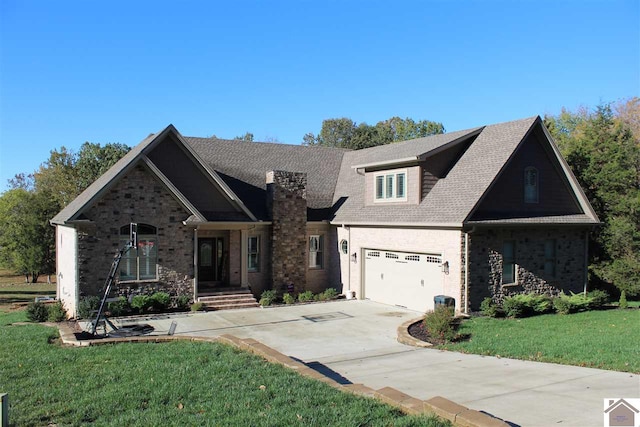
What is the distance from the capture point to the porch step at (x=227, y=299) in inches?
752

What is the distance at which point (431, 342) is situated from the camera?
1328 centimetres

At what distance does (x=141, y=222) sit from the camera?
18156 millimetres

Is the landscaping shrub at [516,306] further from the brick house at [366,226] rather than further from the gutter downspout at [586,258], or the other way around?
the gutter downspout at [586,258]

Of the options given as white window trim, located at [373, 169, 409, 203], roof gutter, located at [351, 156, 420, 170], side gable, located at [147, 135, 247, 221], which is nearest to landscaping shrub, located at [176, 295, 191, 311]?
side gable, located at [147, 135, 247, 221]

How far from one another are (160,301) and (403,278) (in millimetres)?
8915

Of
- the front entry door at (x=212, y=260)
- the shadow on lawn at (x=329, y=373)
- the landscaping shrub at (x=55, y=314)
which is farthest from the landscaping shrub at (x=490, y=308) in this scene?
the landscaping shrub at (x=55, y=314)

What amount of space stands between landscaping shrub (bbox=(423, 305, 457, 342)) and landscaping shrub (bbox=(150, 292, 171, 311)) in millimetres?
9395

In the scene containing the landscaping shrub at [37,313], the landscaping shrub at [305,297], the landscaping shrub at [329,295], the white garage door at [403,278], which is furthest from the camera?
the landscaping shrub at [329,295]

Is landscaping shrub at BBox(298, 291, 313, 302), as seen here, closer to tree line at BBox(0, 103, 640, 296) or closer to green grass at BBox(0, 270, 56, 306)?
tree line at BBox(0, 103, 640, 296)

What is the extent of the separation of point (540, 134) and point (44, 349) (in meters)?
17.4

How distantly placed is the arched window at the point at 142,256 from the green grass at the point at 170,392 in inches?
294

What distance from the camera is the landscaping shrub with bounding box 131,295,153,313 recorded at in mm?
17281

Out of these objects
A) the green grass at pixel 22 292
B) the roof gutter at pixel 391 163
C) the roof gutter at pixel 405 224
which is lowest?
the green grass at pixel 22 292

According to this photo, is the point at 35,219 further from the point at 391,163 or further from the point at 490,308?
the point at 490,308
